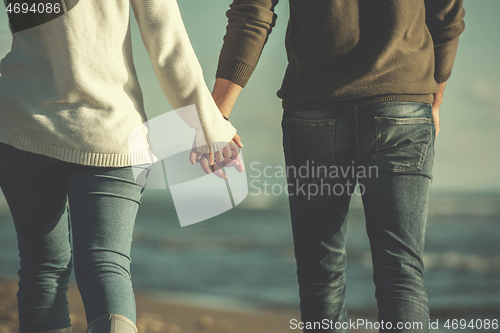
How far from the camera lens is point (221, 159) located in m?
1.40

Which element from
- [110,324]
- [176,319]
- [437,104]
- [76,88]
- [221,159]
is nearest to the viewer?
[110,324]

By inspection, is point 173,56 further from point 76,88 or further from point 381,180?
point 381,180

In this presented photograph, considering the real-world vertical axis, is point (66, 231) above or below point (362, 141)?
below

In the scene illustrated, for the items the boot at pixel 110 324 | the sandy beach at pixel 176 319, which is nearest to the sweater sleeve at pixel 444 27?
the boot at pixel 110 324

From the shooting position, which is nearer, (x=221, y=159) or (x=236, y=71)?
(x=221, y=159)

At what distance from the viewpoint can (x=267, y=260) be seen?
26.5ft

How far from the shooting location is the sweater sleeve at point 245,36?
4.89 ft

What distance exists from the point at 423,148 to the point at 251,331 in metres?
3.03

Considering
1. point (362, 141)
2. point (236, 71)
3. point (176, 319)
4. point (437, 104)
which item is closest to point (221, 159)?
point (236, 71)

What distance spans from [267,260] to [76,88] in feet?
23.9

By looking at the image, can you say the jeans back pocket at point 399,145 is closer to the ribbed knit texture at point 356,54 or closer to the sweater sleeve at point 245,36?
the ribbed knit texture at point 356,54

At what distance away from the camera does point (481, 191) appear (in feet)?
55.5

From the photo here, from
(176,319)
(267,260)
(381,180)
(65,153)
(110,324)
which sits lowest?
(267,260)

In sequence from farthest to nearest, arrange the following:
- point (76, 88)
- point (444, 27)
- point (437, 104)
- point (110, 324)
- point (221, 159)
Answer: point (437, 104) < point (444, 27) < point (221, 159) < point (76, 88) < point (110, 324)
